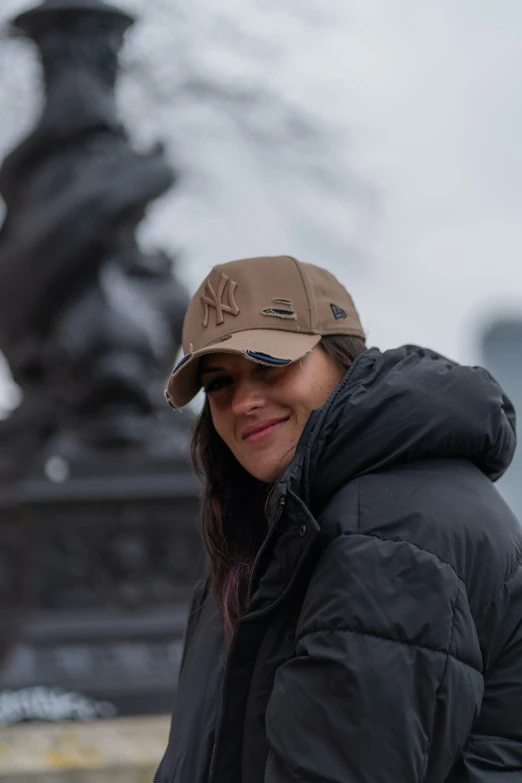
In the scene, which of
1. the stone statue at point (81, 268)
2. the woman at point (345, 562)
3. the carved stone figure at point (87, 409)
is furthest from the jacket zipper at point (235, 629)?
the stone statue at point (81, 268)

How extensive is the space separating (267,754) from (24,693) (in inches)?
180

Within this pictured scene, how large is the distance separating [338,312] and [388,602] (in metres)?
0.53

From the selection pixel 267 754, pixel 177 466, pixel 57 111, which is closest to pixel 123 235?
pixel 57 111

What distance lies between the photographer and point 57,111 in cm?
666

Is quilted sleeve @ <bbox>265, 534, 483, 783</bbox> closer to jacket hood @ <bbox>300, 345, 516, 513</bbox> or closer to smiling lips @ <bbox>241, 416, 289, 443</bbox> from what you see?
jacket hood @ <bbox>300, 345, 516, 513</bbox>

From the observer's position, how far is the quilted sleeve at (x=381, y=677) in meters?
1.27

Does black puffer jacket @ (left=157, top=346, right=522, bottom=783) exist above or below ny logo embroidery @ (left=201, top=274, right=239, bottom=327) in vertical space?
below

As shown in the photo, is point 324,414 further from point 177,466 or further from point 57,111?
point 57,111

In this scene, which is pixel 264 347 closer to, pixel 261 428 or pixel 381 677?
pixel 261 428

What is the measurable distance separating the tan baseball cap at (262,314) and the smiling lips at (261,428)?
0.38ft

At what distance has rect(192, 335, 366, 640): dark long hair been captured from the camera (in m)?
1.72

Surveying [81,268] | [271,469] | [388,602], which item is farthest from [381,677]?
[81,268]

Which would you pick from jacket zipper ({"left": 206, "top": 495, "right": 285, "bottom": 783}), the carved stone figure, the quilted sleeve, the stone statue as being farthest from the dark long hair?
the stone statue

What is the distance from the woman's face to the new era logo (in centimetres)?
6
